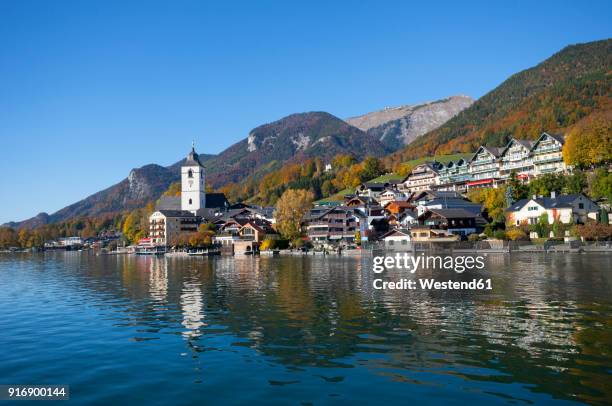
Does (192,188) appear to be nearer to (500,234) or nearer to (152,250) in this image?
(152,250)

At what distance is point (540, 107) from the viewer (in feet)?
474

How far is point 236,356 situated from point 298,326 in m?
5.00

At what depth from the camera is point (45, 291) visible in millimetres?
38000

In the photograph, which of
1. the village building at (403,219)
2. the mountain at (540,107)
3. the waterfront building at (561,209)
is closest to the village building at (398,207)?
the village building at (403,219)

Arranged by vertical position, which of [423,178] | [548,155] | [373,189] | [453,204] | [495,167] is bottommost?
[453,204]

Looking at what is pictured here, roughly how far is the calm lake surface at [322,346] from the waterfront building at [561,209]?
147 feet

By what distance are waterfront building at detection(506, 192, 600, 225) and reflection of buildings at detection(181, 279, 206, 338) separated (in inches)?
2250

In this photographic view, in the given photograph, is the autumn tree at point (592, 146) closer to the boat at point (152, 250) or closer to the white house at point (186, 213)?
the boat at point (152, 250)

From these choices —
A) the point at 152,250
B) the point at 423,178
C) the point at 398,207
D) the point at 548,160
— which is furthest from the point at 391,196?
the point at 152,250

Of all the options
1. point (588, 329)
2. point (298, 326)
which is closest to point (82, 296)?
point (298, 326)

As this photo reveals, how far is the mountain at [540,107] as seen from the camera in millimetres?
129950

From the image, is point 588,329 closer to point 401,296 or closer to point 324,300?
point 401,296

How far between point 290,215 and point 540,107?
90062 mm

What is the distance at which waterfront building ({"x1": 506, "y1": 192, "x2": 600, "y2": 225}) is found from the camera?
71.9m
